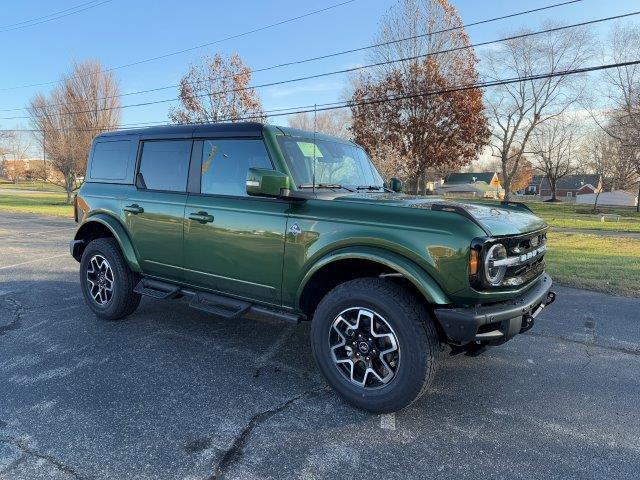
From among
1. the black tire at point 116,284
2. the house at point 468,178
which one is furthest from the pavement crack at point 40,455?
the house at point 468,178

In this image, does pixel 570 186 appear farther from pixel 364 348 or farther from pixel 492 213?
pixel 364 348

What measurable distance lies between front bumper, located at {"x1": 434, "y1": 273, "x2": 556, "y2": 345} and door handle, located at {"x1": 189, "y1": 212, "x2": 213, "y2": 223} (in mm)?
2070

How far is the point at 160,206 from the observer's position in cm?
430

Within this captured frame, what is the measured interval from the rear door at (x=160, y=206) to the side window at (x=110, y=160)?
277mm

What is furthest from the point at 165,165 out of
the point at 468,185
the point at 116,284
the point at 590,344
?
the point at 468,185

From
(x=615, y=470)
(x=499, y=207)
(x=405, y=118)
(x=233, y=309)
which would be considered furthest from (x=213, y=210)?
(x=405, y=118)

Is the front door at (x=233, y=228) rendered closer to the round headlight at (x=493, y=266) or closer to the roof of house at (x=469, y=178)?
the round headlight at (x=493, y=266)

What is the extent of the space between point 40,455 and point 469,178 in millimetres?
119082

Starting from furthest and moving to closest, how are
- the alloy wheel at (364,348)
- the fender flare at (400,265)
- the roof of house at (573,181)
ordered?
the roof of house at (573,181), the alloy wheel at (364,348), the fender flare at (400,265)

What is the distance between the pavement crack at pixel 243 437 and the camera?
2.47 m

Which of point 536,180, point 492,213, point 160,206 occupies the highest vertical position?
point 536,180

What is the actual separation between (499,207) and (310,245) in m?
1.62

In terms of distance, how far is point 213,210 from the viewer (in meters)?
3.88

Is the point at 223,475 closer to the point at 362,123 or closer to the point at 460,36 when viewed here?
the point at 362,123
